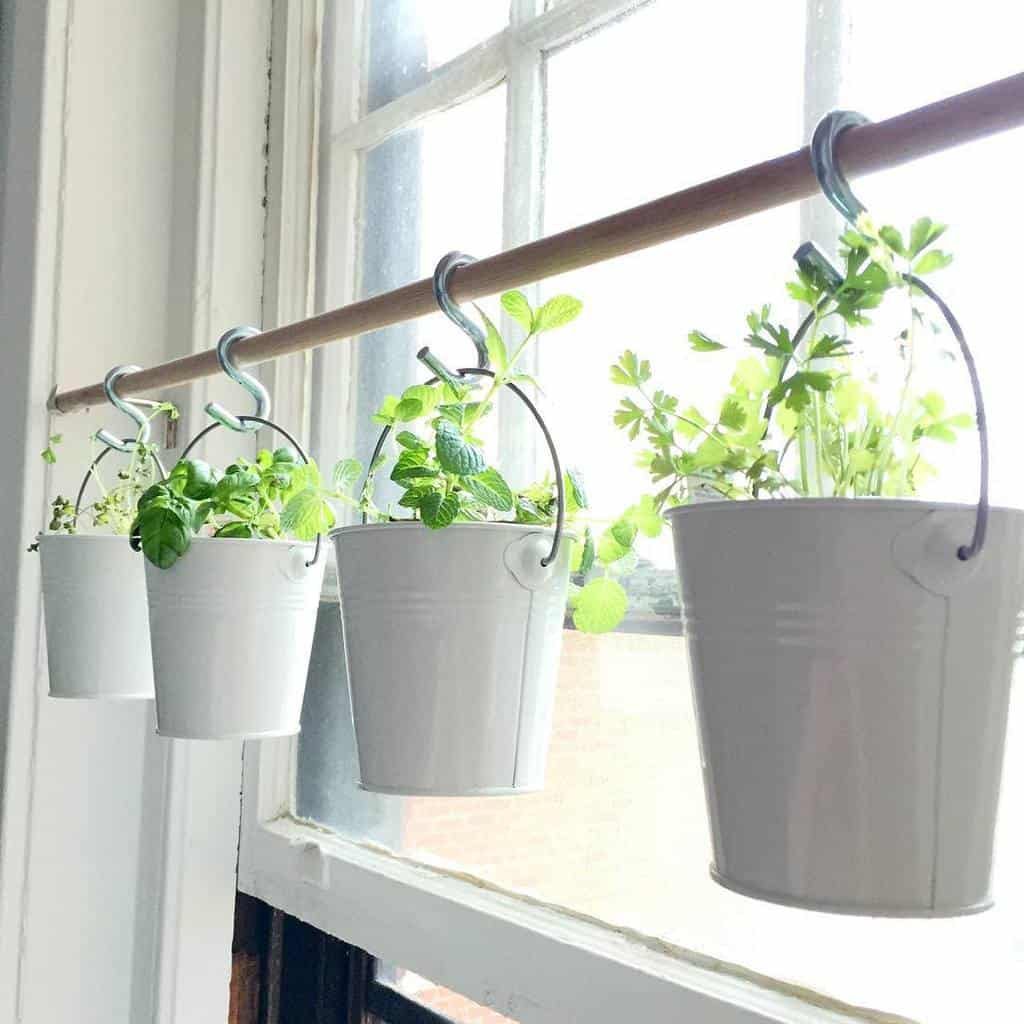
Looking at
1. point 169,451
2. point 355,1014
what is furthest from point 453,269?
point 355,1014

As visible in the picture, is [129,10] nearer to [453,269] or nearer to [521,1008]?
[453,269]

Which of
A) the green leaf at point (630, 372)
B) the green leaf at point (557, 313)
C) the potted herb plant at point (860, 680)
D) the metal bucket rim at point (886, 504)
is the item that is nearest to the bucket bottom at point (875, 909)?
the potted herb plant at point (860, 680)

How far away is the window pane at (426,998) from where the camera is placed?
1.11 metres

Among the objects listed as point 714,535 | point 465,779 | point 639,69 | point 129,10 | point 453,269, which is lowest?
point 465,779

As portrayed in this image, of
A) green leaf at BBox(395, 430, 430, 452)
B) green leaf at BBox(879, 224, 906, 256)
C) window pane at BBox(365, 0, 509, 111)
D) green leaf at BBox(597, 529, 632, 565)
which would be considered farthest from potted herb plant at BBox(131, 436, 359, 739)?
window pane at BBox(365, 0, 509, 111)

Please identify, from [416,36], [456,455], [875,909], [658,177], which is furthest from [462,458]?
[416,36]

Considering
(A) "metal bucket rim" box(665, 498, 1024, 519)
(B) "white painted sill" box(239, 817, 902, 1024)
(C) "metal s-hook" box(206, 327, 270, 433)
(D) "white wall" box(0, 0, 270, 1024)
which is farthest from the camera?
(D) "white wall" box(0, 0, 270, 1024)

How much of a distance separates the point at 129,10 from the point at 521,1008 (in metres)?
1.24

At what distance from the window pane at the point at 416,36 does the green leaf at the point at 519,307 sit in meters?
0.60

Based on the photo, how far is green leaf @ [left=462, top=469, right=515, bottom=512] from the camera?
0.69m

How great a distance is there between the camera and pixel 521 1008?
0.95 metres

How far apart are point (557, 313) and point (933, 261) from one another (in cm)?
26

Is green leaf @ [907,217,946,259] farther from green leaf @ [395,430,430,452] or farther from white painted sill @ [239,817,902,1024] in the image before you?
white painted sill @ [239,817,902,1024]

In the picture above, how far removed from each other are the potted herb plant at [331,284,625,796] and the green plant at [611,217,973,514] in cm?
12
